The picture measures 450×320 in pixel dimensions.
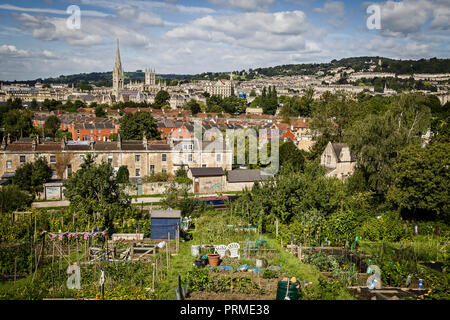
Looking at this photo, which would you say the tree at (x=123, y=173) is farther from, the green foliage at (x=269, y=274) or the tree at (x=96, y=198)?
the green foliage at (x=269, y=274)

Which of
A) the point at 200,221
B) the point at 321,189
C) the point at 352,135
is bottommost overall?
the point at 200,221

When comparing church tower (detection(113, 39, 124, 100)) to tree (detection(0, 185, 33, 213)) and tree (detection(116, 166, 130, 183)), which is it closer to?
tree (detection(116, 166, 130, 183))

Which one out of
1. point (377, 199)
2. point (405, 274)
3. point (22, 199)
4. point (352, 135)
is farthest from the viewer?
point (352, 135)

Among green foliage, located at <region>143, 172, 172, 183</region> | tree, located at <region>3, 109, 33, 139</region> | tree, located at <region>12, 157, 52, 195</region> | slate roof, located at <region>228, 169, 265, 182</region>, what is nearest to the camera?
tree, located at <region>12, 157, 52, 195</region>

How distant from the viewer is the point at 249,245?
14.7 m

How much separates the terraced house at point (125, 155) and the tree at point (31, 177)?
2596mm

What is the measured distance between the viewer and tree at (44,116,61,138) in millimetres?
59781

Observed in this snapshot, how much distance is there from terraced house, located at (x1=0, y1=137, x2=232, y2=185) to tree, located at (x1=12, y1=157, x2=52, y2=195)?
2.60 metres

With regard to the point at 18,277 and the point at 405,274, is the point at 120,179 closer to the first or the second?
the point at 18,277

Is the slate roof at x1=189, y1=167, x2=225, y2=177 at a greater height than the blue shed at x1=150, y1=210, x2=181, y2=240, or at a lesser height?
greater

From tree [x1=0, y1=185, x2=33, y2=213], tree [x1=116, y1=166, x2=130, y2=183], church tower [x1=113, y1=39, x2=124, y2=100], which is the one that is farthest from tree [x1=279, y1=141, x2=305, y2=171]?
church tower [x1=113, y1=39, x2=124, y2=100]
